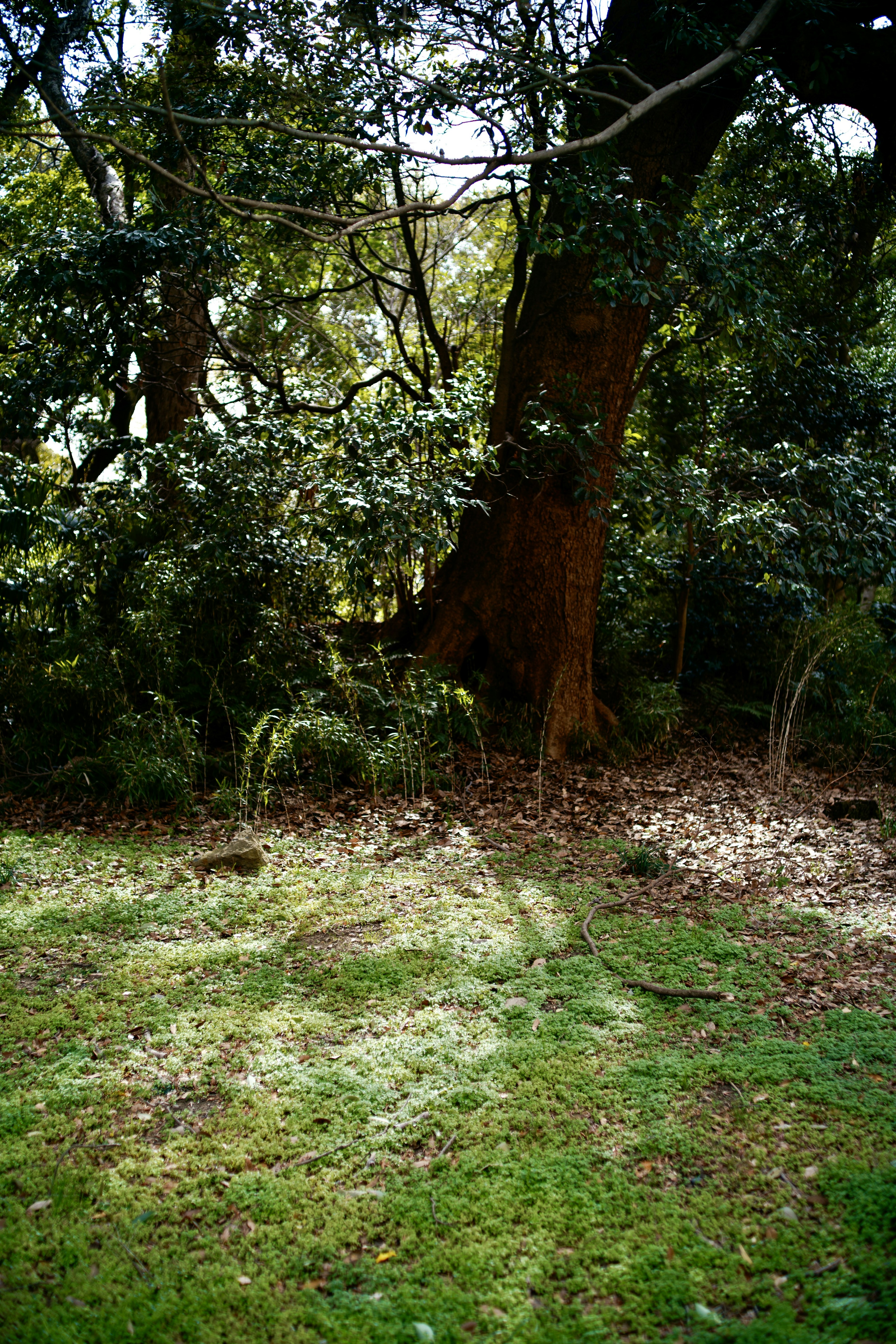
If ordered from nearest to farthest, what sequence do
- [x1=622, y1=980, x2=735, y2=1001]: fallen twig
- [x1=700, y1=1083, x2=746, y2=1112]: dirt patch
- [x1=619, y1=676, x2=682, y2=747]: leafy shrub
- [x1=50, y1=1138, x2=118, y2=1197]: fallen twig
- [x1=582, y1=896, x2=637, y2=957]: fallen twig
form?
1. [x1=50, y1=1138, x2=118, y2=1197]: fallen twig
2. [x1=700, y1=1083, x2=746, y2=1112]: dirt patch
3. [x1=622, y1=980, x2=735, y2=1001]: fallen twig
4. [x1=582, y1=896, x2=637, y2=957]: fallen twig
5. [x1=619, y1=676, x2=682, y2=747]: leafy shrub

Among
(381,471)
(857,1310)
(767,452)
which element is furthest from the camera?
(767,452)

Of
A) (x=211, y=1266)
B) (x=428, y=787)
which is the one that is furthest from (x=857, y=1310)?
(x=428, y=787)

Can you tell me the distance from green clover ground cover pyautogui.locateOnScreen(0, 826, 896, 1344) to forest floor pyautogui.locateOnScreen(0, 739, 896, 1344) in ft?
0.03

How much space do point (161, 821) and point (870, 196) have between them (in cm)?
843

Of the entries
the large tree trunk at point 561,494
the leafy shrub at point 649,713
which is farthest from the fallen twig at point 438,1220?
the leafy shrub at point 649,713

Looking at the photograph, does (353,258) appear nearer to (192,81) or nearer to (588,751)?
(192,81)

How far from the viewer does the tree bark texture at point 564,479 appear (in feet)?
23.2

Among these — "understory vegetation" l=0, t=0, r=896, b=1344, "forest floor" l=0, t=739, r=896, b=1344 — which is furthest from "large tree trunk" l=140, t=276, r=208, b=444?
"forest floor" l=0, t=739, r=896, b=1344

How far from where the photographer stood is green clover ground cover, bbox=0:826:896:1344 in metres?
2.29

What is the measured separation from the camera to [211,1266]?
7.88 feet

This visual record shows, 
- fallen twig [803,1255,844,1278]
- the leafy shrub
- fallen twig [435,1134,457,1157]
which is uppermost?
the leafy shrub

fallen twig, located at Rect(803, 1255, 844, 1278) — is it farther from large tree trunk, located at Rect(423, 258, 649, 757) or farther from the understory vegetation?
large tree trunk, located at Rect(423, 258, 649, 757)

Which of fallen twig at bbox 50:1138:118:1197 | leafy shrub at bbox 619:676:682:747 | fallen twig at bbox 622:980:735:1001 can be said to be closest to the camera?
fallen twig at bbox 50:1138:118:1197

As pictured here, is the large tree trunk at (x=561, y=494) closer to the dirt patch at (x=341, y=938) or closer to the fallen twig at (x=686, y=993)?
the dirt patch at (x=341, y=938)
